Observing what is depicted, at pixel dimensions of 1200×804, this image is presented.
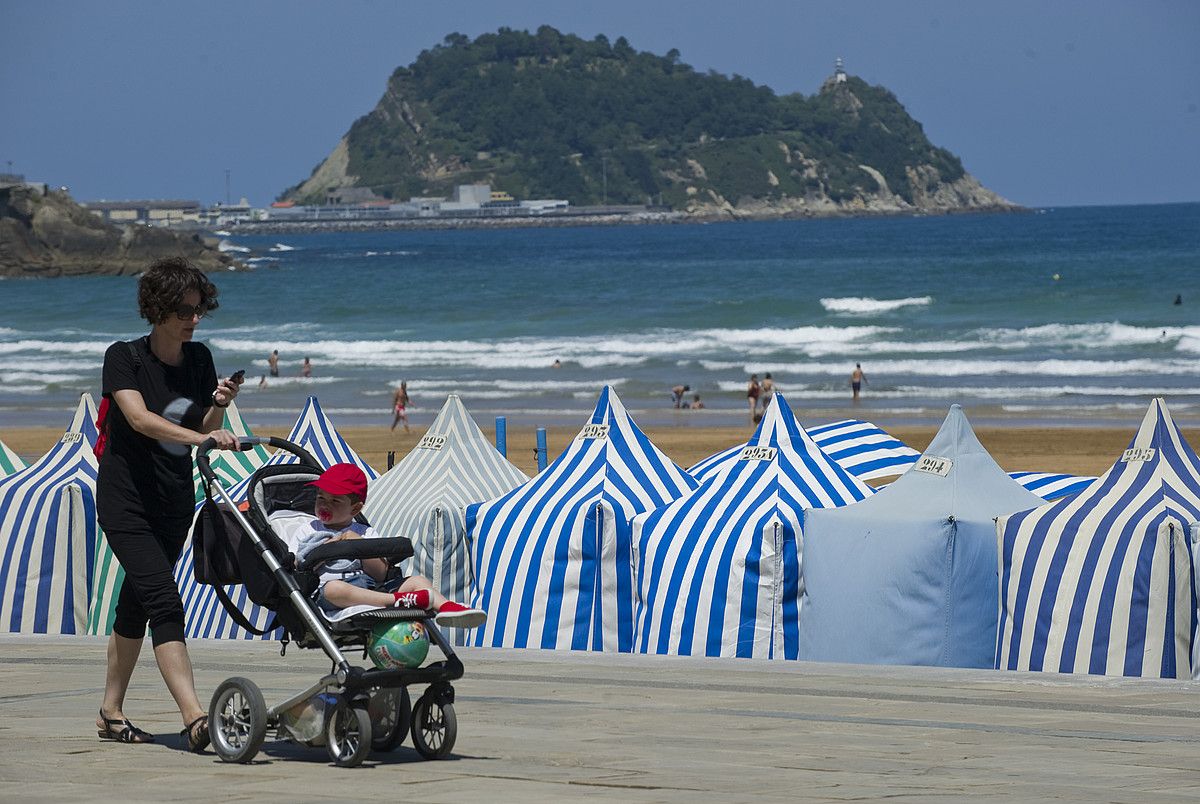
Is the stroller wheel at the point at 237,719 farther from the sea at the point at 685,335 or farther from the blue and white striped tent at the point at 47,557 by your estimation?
the sea at the point at 685,335

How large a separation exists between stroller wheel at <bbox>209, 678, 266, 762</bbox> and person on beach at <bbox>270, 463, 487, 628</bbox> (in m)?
0.35

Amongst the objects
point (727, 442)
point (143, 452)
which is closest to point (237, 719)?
point (143, 452)

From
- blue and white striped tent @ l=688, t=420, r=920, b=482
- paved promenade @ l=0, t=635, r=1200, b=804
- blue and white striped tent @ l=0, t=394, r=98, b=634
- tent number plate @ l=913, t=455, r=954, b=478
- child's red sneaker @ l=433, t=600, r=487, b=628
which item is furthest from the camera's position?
blue and white striped tent @ l=688, t=420, r=920, b=482

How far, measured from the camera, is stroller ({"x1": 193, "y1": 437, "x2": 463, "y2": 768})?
527 centimetres

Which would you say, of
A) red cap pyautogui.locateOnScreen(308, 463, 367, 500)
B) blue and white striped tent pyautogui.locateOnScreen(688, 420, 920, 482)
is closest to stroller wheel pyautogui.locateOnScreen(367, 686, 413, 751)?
red cap pyautogui.locateOnScreen(308, 463, 367, 500)

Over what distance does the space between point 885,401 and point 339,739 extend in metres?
30.7

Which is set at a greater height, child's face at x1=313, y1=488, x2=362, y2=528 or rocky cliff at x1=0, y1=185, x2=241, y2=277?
rocky cliff at x1=0, y1=185, x2=241, y2=277

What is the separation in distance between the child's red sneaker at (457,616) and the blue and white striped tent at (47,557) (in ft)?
17.5

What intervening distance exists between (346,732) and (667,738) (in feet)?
3.60

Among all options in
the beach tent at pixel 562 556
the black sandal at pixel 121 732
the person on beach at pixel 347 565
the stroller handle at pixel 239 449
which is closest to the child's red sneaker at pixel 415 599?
the person on beach at pixel 347 565

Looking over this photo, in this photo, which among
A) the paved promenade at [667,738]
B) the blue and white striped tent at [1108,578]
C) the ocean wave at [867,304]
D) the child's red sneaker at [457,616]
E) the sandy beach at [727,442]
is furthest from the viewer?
the ocean wave at [867,304]

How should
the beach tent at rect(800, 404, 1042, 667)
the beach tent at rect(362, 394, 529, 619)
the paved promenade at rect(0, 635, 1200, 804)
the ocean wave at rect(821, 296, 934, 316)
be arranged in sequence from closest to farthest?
the paved promenade at rect(0, 635, 1200, 804), the beach tent at rect(800, 404, 1042, 667), the beach tent at rect(362, 394, 529, 619), the ocean wave at rect(821, 296, 934, 316)

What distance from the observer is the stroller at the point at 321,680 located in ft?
17.3

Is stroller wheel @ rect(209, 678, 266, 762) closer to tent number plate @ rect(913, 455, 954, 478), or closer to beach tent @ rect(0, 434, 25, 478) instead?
tent number plate @ rect(913, 455, 954, 478)
